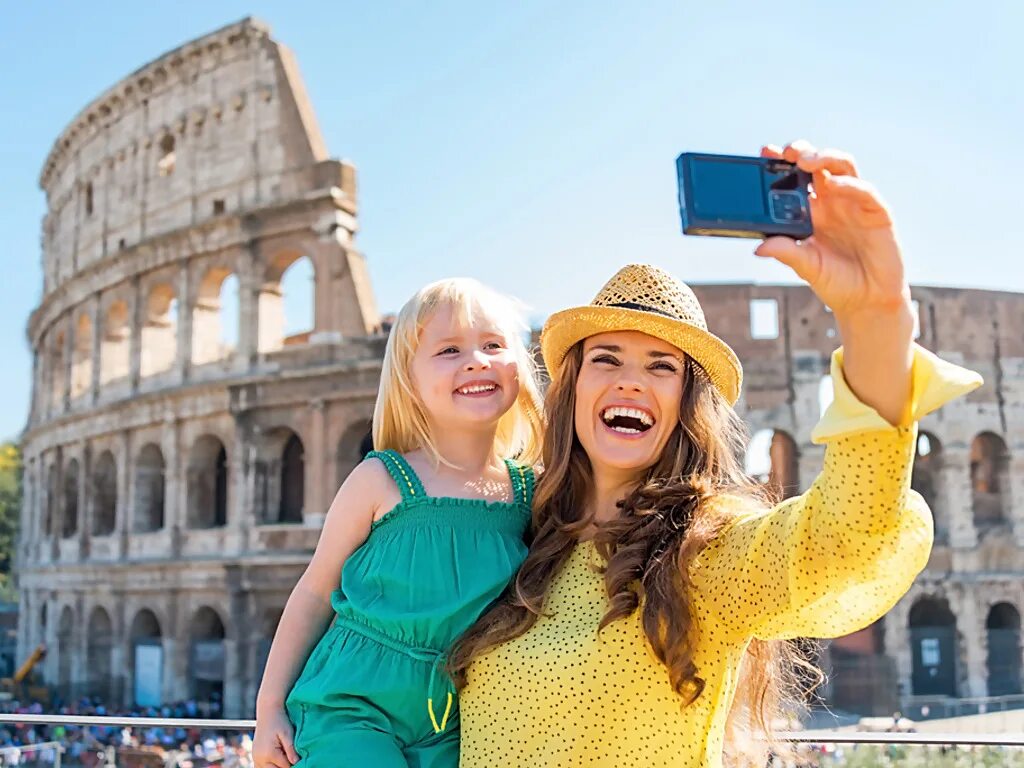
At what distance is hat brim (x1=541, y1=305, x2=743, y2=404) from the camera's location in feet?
6.70

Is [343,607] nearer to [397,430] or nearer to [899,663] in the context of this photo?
[397,430]

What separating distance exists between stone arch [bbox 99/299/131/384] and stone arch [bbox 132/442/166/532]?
2.05 metres

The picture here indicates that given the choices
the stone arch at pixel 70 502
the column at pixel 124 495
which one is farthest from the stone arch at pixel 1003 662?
the stone arch at pixel 70 502

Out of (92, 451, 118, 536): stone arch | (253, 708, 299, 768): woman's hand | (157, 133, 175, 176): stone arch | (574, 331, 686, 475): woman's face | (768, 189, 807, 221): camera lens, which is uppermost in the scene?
(157, 133, 175, 176): stone arch

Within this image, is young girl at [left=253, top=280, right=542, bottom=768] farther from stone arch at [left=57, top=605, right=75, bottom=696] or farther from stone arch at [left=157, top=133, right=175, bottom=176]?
stone arch at [left=57, top=605, right=75, bottom=696]

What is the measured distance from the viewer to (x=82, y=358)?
22531mm

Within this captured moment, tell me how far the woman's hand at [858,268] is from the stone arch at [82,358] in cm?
2309

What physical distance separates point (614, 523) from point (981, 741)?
6.80 ft

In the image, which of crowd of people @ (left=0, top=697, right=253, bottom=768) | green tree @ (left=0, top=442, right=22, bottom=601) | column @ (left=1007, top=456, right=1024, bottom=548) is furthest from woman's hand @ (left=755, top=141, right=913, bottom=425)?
green tree @ (left=0, top=442, right=22, bottom=601)

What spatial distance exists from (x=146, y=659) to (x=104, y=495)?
4521mm

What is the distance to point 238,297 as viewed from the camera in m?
18.2

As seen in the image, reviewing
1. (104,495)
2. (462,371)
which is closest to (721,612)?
(462,371)

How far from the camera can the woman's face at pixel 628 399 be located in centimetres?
201

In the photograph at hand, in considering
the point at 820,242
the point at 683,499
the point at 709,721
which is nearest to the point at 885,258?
the point at 820,242
